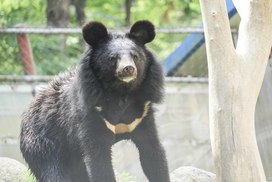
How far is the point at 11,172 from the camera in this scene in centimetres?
712

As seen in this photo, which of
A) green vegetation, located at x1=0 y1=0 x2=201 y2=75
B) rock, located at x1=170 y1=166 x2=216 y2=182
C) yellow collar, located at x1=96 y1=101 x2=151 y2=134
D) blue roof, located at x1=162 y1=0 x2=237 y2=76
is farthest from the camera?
green vegetation, located at x1=0 y1=0 x2=201 y2=75

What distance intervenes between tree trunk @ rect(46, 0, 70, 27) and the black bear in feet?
18.3

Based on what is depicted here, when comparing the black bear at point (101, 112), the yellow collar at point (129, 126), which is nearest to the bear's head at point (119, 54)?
the black bear at point (101, 112)

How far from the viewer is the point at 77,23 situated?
13.2m

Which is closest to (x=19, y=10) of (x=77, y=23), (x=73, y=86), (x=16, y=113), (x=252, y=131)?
(x=77, y=23)

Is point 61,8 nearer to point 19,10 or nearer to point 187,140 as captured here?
point 19,10

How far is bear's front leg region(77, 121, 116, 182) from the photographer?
5.81 meters

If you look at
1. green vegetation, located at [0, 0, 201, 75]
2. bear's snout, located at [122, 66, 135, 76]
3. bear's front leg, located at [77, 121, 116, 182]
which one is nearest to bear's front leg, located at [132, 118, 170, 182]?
bear's front leg, located at [77, 121, 116, 182]

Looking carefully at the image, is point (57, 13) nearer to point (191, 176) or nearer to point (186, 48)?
point (186, 48)

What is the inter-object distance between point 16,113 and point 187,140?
219 centimetres

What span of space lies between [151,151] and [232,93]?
0.83m

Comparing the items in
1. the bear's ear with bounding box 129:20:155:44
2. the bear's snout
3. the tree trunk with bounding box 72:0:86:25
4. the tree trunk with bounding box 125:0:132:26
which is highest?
the bear's ear with bounding box 129:20:155:44

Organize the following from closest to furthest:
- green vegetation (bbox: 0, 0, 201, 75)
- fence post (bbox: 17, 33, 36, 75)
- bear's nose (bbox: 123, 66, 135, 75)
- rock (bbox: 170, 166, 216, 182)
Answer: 1. bear's nose (bbox: 123, 66, 135, 75)
2. rock (bbox: 170, 166, 216, 182)
3. fence post (bbox: 17, 33, 36, 75)
4. green vegetation (bbox: 0, 0, 201, 75)

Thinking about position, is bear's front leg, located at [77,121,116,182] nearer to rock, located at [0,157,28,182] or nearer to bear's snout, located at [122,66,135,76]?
bear's snout, located at [122,66,135,76]
